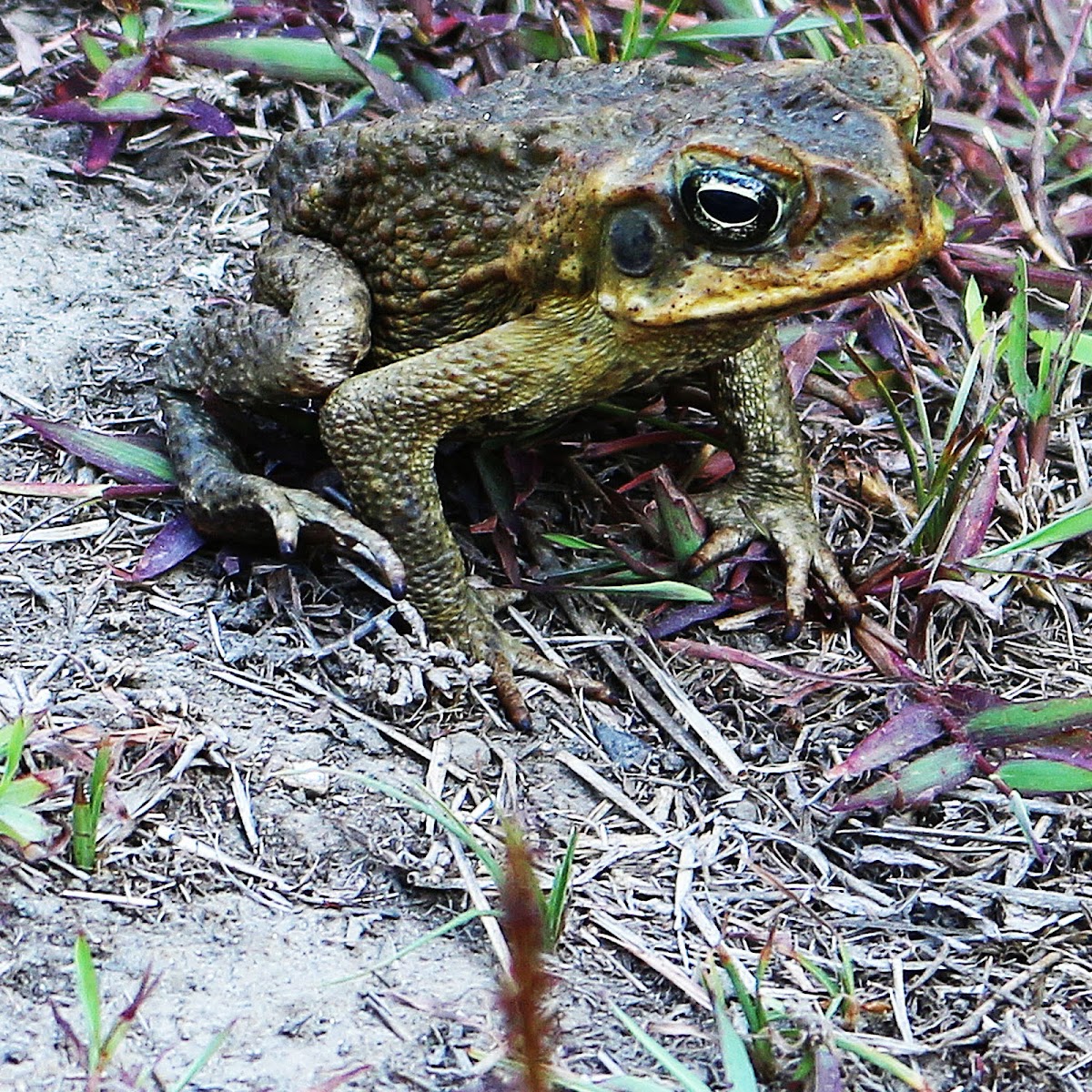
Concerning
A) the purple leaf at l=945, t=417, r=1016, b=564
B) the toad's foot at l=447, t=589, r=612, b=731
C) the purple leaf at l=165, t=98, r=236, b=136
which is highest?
the purple leaf at l=165, t=98, r=236, b=136

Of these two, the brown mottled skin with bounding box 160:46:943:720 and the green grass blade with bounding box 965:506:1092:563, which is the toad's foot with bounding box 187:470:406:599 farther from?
the green grass blade with bounding box 965:506:1092:563

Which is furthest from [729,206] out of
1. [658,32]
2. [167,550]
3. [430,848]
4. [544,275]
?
[658,32]

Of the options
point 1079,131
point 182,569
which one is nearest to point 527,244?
point 182,569

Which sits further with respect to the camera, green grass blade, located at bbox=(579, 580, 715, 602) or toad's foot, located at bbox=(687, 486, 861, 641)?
toad's foot, located at bbox=(687, 486, 861, 641)

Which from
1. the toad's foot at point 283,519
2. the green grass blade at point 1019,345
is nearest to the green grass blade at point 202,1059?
the toad's foot at point 283,519

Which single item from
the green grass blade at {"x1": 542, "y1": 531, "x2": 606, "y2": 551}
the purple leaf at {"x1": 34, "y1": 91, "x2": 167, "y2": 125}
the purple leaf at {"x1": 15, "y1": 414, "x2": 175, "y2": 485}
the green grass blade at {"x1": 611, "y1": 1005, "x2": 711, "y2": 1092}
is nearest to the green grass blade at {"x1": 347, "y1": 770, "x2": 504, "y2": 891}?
the green grass blade at {"x1": 611, "y1": 1005, "x2": 711, "y2": 1092}

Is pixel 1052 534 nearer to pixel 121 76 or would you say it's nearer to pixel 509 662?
pixel 509 662

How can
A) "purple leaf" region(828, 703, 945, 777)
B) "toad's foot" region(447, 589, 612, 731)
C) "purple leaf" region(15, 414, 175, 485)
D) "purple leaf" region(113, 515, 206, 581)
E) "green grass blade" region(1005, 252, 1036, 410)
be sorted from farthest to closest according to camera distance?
"green grass blade" region(1005, 252, 1036, 410)
"purple leaf" region(15, 414, 175, 485)
"purple leaf" region(113, 515, 206, 581)
"toad's foot" region(447, 589, 612, 731)
"purple leaf" region(828, 703, 945, 777)
